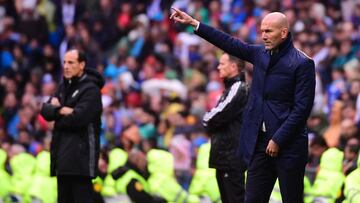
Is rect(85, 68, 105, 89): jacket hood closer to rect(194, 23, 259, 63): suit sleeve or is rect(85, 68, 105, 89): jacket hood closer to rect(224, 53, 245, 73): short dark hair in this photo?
rect(224, 53, 245, 73): short dark hair

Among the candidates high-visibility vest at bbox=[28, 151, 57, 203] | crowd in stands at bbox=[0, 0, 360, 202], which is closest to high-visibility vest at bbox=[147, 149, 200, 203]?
crowd in stands at bbox=[0, 0, 360, 202]

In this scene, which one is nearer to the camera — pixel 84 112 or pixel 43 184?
pixel 84 112

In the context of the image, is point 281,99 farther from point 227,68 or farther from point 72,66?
point 72,66

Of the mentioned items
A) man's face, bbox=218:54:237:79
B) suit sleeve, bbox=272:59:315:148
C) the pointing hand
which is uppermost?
the pointing hand

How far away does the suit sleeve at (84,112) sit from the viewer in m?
10.8

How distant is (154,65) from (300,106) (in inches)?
439

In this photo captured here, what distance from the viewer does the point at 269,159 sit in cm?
904

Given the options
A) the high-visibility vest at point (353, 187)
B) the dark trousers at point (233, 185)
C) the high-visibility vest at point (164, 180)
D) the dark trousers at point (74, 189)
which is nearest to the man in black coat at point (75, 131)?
the dark trousers at point (74, 189)

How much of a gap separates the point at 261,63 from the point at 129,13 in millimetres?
13058

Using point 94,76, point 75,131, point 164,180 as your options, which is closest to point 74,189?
point 75,131

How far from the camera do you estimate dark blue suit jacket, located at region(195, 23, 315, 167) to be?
884 centimetres

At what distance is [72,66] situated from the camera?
1118cm

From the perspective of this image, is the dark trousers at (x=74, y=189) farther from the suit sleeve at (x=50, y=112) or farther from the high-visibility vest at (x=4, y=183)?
the high-visibility vest at (x=4, y=183)

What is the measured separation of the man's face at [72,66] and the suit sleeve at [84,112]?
0.80ft
